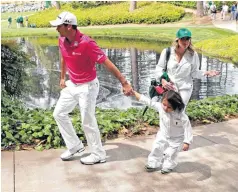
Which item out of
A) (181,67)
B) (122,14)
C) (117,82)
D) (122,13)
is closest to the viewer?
(181,67)

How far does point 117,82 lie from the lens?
12.6m

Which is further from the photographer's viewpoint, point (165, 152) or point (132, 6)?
point (132, 6)

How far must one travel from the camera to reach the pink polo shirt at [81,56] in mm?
4824

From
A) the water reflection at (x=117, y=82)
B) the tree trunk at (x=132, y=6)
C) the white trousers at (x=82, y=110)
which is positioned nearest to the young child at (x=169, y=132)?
the white trousers at (x=82, y=110)

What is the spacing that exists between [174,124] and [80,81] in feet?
3.78

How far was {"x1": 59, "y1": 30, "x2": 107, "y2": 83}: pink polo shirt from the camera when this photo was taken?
15.8 ft

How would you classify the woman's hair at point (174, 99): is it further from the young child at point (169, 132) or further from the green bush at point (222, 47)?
the green bush at point (222, 47)

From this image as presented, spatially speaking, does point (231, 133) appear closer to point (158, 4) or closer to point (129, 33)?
point (129, 33)

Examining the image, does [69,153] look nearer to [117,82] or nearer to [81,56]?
[81,56]

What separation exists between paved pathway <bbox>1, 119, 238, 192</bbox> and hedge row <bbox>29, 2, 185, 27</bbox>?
1094 inches

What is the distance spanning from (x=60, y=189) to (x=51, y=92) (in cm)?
666

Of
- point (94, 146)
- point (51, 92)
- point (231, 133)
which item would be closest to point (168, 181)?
point (94, 146)

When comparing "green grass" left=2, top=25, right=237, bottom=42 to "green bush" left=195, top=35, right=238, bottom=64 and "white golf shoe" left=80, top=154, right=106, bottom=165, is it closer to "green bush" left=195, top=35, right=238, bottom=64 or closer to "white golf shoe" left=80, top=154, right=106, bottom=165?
"green bush" left=195, top=35, right=238, bottom=64

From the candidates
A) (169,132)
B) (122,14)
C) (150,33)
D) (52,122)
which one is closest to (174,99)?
(169,132)
